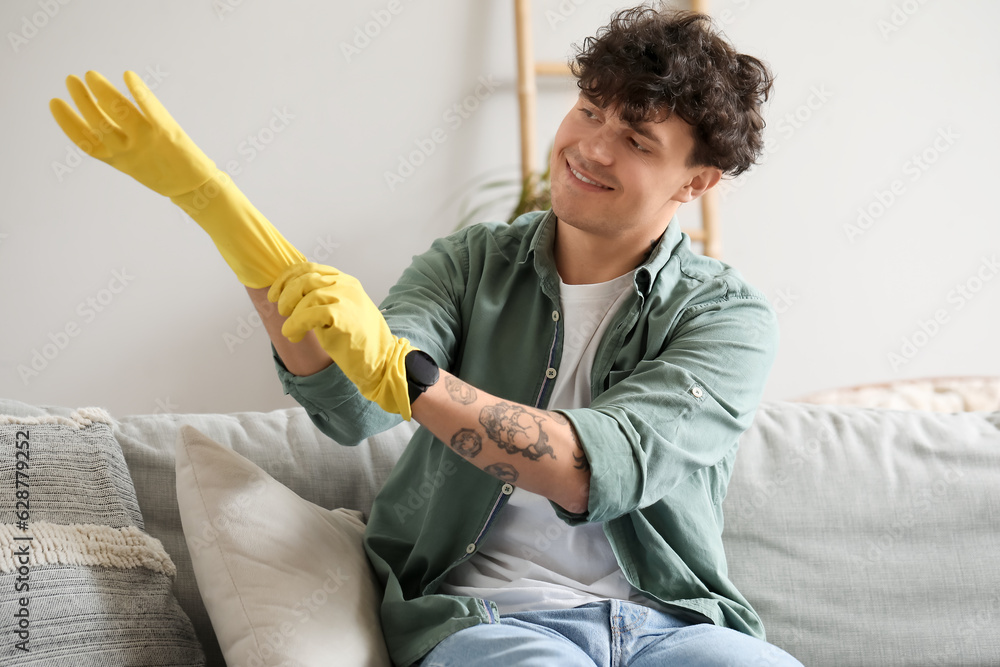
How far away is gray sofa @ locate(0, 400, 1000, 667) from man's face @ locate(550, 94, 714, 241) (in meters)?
0.54

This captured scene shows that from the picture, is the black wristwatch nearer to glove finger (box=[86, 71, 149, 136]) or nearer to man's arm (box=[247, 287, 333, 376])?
man's arm (box=[247, 287, 333, 376])

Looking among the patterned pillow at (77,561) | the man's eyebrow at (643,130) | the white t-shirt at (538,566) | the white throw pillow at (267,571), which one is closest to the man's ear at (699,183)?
the man's eyebrow at (643,130)

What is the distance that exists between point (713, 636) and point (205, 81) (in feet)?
5.42

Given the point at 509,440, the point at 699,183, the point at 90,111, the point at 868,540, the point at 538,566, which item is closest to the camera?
the point at 90,111

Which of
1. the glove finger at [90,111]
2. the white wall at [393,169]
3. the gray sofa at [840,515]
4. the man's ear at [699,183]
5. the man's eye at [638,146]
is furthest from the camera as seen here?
the white wall at [393,169]

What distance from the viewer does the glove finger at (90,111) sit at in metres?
0.79

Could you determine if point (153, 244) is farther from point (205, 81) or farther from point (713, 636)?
point (713, 636)

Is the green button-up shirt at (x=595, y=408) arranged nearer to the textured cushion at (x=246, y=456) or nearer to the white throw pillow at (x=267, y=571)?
the white throw pillow at (x=267, y=571)

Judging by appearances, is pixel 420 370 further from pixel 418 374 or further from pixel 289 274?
pixel 289 274

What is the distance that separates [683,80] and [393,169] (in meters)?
1.05

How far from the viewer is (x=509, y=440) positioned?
90 cm

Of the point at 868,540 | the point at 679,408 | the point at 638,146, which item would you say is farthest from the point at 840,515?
the point at 638,146

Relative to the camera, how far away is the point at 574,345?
1.18 metres

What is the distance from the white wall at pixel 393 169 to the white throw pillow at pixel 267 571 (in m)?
0.97
